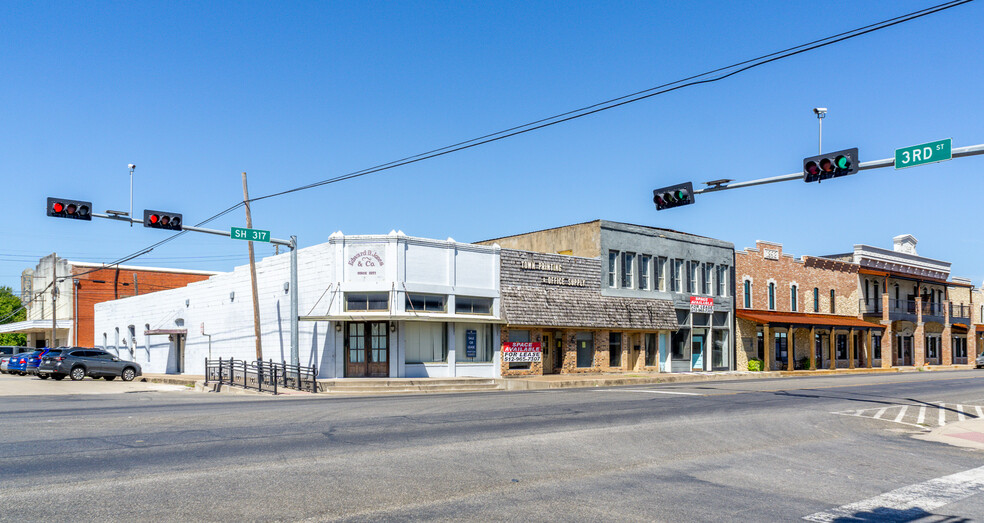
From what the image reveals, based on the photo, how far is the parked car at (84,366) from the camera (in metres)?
34.5

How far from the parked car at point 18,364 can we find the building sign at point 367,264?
21830mm

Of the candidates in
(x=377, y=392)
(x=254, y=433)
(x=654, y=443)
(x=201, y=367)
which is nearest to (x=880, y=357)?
(x=377, y=392)

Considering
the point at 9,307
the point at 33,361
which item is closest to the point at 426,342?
the point at 33,361

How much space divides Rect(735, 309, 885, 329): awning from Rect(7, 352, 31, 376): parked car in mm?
39923

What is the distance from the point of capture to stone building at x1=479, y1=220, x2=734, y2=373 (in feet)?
118

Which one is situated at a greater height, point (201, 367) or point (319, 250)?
point (319, 250)

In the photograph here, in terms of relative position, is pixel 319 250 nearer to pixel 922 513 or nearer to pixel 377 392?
pixel 377 392

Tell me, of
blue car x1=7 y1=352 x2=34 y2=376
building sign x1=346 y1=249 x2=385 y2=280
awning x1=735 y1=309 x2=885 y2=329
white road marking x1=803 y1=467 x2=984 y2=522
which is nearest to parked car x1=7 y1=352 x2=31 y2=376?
blue car x1=7 y1=352 x2=34 y2=376

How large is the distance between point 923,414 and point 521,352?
18264 millimetres

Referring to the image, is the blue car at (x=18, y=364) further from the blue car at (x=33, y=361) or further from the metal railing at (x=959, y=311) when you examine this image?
the metal railing at (x=959, y=311)

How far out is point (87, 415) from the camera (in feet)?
53.4

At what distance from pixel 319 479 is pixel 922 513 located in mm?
6720

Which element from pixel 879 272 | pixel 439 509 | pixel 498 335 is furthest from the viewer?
pixel 879 272

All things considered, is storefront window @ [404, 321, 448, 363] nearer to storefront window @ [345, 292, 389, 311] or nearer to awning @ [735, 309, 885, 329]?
storefront window @ [345, 292, 389, 311]
